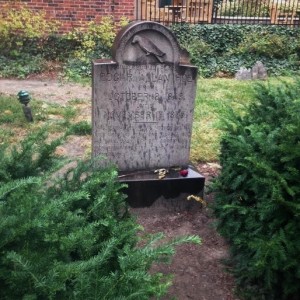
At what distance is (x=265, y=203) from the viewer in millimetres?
2816

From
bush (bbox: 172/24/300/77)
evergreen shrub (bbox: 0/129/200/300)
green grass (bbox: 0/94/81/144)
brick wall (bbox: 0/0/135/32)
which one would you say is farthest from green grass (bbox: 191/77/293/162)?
brick wall (bbox: 0/0/135/32)

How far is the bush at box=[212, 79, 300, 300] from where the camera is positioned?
2.70 meters

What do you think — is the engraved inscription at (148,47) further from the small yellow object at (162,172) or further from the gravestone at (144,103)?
the small yellow object at (162,172)

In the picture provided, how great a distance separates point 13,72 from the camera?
10.1m

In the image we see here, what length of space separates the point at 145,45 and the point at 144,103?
57cm

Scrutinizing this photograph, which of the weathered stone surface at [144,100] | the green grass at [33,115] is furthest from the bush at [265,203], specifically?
the green grass at [33,115]

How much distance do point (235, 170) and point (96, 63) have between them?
1.71m

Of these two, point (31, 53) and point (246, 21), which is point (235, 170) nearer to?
point (31, 53)

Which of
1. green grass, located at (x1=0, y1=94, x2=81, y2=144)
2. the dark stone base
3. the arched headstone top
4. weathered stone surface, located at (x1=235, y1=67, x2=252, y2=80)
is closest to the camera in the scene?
the arched headstone top

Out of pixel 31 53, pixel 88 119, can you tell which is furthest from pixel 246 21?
pixel 88 119

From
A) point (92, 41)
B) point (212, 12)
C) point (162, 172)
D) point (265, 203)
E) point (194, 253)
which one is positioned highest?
point (212, 12)

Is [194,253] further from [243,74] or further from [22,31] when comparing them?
[22,31]

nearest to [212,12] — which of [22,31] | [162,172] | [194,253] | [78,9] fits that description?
[78,9]

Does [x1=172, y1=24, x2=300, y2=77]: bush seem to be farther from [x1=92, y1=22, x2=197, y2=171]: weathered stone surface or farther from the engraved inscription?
the engraved inscription
